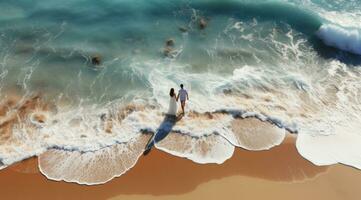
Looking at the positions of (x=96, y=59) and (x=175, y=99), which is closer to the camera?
(x=175, y=99)

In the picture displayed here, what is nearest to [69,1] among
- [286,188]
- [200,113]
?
[200,113]

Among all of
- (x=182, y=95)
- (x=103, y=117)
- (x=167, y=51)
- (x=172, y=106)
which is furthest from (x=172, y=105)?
(x=167, y=51)

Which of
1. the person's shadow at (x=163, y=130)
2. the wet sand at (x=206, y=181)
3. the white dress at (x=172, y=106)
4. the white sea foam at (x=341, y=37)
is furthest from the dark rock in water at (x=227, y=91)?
the white sea foam at (x=341, y=37)

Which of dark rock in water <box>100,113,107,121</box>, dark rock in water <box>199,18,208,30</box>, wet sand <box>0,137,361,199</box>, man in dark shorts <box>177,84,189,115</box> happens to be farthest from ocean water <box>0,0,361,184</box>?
man in dark shorts <box>177,84,189,115</box>

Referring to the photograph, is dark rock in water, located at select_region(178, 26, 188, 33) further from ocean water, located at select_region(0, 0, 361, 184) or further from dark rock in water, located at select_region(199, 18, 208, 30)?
dark rock in water, located at select_region(199, 18, 208, 30)

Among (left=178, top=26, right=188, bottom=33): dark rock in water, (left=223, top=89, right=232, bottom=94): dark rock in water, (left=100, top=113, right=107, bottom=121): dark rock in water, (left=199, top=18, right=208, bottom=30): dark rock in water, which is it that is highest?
(left=199, top=18, right=208, bottom=30): dark rock in water

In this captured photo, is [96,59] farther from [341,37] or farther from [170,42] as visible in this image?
[341,37]
